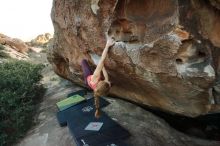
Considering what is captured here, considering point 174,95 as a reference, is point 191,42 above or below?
above

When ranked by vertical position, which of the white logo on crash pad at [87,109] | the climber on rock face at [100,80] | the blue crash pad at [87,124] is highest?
the climber on rock face at [100,80]

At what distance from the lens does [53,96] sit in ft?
41.8

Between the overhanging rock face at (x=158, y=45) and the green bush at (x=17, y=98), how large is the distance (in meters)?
2.95

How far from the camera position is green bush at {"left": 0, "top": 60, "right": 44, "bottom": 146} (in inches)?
411

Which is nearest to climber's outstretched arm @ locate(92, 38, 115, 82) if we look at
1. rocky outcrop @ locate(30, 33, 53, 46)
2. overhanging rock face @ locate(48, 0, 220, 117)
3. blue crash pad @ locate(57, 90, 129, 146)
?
overhanging rock face @ locate(48, 0, 220, 117)

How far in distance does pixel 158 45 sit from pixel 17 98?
6367 mm

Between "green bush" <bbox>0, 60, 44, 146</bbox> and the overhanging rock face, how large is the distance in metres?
2.95

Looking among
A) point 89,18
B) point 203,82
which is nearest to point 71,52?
point 89,18

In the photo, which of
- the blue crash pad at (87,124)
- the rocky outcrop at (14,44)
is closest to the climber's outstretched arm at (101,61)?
the blue crash pad at (87,124)

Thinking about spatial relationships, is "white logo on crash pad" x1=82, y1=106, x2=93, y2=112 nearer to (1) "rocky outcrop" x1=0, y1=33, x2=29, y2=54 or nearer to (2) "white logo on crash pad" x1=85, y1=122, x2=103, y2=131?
(2) "white logo on crash pad" x1=85, y1=122, x2=103, y2=131

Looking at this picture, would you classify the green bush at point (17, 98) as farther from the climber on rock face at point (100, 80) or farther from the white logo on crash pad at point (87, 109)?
the climber on rock face at point (100, 80)

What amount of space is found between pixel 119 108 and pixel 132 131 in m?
1.41

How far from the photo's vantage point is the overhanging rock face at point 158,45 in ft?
20.4

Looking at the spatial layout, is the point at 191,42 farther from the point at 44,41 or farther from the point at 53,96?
the point at 44,41
